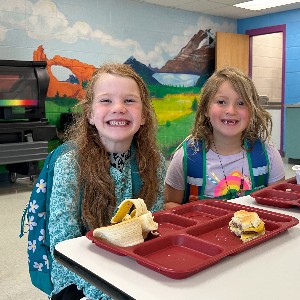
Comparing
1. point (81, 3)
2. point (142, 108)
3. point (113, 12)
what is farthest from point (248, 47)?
point (142, 108)

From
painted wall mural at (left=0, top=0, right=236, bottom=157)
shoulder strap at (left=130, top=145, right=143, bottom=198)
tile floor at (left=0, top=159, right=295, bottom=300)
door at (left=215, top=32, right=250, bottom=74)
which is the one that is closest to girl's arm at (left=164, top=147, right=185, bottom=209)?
shoulder strap at (left=130, top=145, right=143, bottom=198)

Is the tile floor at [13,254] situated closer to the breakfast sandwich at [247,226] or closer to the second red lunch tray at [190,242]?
the second red lunch tray at [190,242]

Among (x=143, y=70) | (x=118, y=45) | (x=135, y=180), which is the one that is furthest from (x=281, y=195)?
(x=143, y=70)

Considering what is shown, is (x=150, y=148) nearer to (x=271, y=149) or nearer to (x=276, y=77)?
(x=271, y=149)

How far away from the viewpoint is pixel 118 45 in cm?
586

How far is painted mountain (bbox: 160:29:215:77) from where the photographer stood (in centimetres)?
655

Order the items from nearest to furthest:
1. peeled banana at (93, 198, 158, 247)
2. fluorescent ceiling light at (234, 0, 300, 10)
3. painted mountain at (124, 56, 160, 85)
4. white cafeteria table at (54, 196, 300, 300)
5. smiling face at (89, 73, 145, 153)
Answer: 1. white cafeteria table at (54, 196, 300, 300)
2. peeled banana at (93, 198, 158, 247)
3. smiling face at (89, 73, 145, 153)
4. painted mountain at (124, 56, 160, 85)
5. fluorescent ceiling light at (234, 0, 300, 10)

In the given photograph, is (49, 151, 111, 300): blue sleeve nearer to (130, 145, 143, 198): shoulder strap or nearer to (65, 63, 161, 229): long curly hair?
(65, 63, 161, 229): long curly hair

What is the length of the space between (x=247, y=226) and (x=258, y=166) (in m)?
0.86

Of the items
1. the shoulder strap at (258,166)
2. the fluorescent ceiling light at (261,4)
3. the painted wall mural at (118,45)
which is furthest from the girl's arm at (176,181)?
the fluorescent ceiling light at (261,4)

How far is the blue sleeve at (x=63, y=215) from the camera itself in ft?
3.82

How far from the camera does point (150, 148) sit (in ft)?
4.66

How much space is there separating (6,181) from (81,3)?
2.58m

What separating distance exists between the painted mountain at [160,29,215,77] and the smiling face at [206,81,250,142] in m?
4.72
